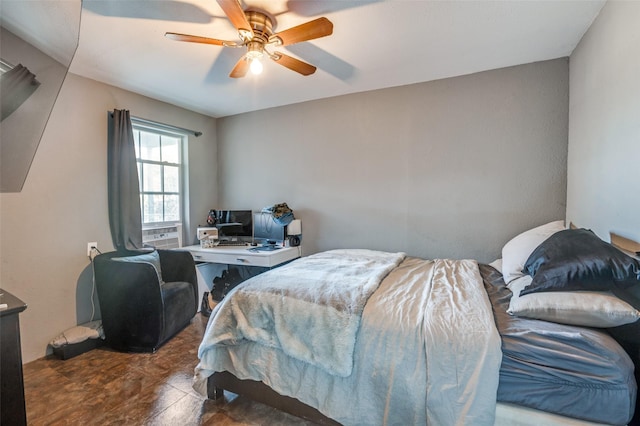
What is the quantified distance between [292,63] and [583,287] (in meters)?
2.18

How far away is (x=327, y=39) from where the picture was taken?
212 centimetres

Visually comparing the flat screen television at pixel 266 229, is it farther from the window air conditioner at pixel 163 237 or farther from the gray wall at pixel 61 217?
the gray wall at pixel 61 217

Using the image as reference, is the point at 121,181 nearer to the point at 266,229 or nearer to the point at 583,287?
the point at 266,229

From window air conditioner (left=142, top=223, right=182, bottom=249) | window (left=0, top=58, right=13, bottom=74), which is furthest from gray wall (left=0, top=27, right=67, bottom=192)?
window air conditioner (left=142, top=223, right=182, bottom=249)

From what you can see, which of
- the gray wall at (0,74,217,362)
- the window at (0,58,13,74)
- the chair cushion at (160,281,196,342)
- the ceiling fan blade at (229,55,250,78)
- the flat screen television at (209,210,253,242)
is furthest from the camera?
the flat screen television at (209,210,253,242)

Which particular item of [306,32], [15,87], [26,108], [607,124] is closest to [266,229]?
[306,32]

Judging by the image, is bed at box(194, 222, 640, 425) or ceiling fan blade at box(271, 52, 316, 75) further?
ceiling fan blade at box(271, 52, 316, 75)

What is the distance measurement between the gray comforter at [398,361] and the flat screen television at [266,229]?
1.66m

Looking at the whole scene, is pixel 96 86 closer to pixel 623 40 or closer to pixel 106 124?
pixel 106 124

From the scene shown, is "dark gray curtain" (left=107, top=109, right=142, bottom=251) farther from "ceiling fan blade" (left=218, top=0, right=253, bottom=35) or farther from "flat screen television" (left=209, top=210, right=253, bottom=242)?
"ceiling fan blade" (left=218, top=0, right=253, bottom=35)

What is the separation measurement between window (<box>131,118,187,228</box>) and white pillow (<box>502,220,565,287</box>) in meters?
3.64

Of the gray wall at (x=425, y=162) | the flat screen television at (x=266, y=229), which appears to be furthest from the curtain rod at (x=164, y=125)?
the flat screen television at (x=266, y=229)

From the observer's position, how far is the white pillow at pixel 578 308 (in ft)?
3.70

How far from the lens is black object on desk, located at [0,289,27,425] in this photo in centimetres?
103
